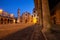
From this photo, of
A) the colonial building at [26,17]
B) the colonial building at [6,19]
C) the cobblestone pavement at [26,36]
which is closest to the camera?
the cobblestone pavement at [26,36]

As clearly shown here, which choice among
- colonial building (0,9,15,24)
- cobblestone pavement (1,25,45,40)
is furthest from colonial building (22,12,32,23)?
cobblestone pavement (1,25,45,40)

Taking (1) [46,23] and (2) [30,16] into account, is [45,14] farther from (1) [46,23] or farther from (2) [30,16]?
(2) [30,16]

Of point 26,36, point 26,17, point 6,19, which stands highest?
point 26,17

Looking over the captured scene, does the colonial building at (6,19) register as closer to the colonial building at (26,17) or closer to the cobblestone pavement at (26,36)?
the colonial building at (26,17)

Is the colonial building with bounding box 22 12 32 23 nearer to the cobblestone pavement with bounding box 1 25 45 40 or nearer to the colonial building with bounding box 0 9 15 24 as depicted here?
the colonial building with bounding box 0 9 15 24

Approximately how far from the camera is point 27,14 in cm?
9512

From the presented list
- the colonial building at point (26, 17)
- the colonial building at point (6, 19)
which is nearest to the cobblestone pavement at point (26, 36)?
the colonial building at point (6, 19)

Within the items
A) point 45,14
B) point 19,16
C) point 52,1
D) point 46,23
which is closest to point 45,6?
point 45,14

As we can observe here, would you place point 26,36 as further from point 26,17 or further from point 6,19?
point 26,17

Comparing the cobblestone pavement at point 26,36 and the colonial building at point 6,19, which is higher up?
the colonial building at point 6,19

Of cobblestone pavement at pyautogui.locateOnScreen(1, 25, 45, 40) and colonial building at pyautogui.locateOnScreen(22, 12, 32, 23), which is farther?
colonial building at pyautogui.locateOnScreen(22, 12, 32, 23)

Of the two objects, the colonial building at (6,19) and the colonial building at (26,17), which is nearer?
the colonial building at (6,19)

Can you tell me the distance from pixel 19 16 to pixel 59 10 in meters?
59.1

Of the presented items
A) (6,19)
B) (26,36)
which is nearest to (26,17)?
(6,19)
